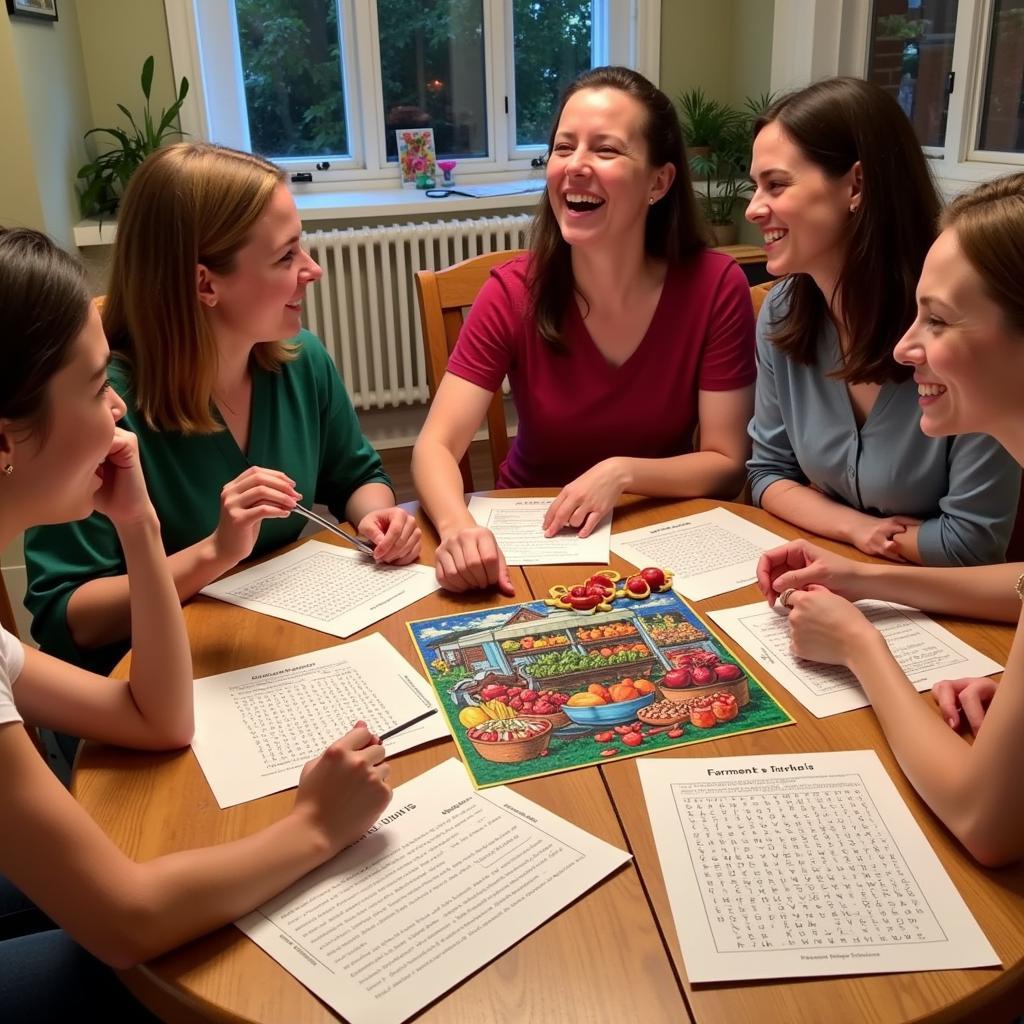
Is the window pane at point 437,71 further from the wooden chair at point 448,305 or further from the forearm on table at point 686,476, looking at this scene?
the forearm on table at point 686,476

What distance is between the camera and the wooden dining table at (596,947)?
2.27ft

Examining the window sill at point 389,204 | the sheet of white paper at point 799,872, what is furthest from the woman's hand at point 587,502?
the window sill at point 389,204

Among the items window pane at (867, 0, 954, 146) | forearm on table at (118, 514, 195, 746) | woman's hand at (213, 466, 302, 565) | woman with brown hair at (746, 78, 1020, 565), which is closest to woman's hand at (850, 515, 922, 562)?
woman with brown hair at (746, 78, 1020, 565)

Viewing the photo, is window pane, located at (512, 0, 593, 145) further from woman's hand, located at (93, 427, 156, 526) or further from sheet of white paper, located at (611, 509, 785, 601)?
woman's hand, located at (93, 427, 156, 526)

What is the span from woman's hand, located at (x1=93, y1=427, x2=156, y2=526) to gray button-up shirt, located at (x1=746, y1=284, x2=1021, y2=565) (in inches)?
38.6

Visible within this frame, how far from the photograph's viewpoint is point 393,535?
1.41 meters

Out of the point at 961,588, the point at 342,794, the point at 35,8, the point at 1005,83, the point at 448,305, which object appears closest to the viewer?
the point at 342,794

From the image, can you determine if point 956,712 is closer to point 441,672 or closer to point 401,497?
point 441,672

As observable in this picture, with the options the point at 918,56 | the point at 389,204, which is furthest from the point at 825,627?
the point at 389,204

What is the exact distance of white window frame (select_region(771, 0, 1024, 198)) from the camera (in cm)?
279

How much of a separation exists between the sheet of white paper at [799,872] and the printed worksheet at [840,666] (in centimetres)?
11

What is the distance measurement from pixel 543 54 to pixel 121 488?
3361 mm

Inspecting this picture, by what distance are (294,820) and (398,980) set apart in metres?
0.17

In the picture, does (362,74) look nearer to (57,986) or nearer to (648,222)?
(648,222)
